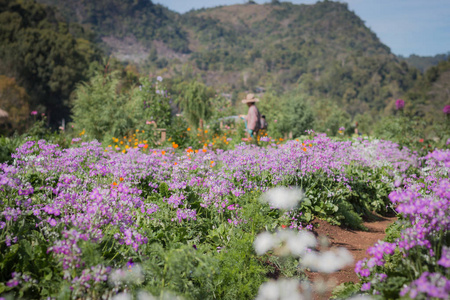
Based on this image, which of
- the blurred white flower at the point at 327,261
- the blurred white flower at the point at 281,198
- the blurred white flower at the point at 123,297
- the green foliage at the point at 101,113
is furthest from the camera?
the green foliage at the point at 101,113

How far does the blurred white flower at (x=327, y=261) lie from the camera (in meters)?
3.72

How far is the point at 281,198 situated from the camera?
410 cm

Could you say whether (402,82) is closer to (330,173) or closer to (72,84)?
Result: (72,84)

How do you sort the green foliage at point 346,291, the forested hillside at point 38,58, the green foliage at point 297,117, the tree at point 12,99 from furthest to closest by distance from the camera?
the forested hillside at point 38,58 → the tree at point 12,99 → the green foliage at point 297,117 → the green foliage at point 346,291

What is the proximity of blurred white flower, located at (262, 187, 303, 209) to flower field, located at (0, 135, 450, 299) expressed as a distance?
0.06 ft

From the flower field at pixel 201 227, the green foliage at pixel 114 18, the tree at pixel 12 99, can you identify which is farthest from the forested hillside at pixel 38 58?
the green foliage at pixel 114 18

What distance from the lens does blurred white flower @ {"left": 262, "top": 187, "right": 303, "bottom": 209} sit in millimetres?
4039

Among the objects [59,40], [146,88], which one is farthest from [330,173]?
[59,40]

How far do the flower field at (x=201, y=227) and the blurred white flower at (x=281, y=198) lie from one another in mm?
19

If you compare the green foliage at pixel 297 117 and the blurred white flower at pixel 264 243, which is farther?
the green foliage at pixel 297 117

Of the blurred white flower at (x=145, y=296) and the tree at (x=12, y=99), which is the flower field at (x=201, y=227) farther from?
the tree at (x=12, y=99)

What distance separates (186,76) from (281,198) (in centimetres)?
11511

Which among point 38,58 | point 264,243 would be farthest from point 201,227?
point 38,58

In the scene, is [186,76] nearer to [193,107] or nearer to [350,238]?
[193,107]
